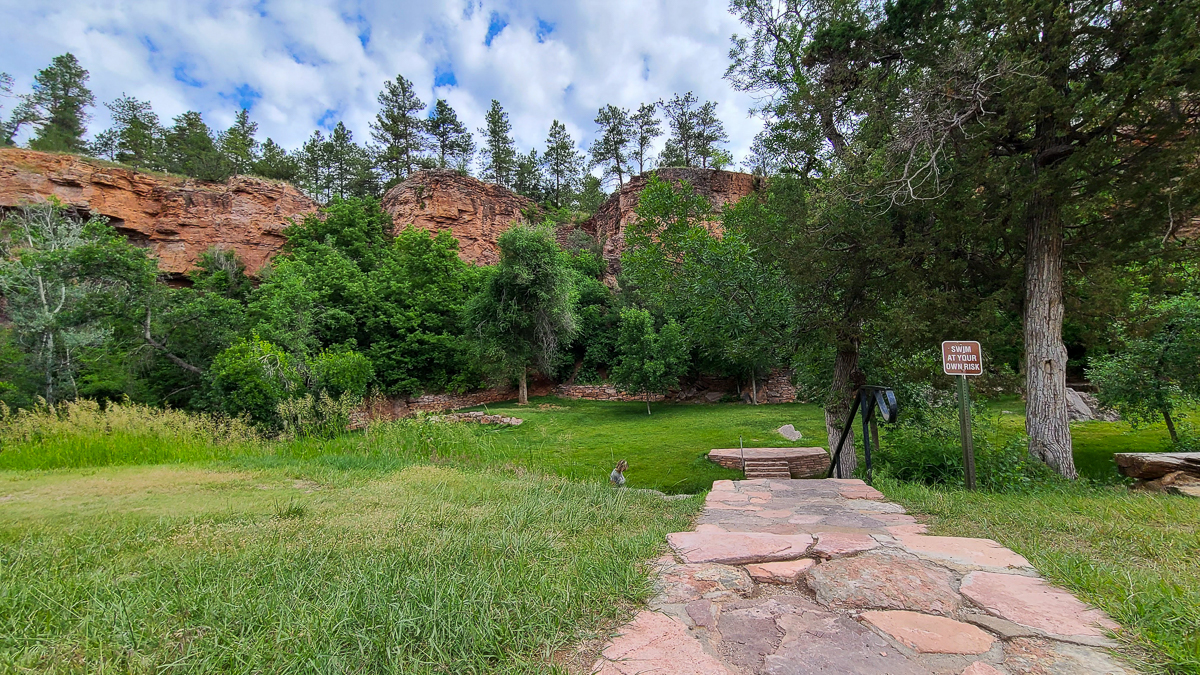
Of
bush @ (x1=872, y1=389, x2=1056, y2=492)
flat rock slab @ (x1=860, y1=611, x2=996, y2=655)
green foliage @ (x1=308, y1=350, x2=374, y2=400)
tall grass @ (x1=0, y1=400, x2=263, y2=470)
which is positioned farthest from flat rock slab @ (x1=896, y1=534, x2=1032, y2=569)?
green foliage @ (x1=308, y1=350, x2=374, y2=400)

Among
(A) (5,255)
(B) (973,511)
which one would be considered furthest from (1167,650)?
(A) (5,255)

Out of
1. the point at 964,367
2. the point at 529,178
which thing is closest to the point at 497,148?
the point at 529,178

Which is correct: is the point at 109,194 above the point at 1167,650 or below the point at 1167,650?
above

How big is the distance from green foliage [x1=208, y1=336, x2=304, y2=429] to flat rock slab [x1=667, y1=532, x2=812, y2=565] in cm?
1029

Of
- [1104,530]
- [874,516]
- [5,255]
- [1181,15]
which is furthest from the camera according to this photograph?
Result: [5,255]

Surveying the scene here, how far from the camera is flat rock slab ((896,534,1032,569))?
1.86 m

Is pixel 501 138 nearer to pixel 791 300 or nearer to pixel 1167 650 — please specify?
pixel 791 300

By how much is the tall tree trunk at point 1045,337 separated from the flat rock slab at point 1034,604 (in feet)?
16.4

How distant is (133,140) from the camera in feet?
79.3

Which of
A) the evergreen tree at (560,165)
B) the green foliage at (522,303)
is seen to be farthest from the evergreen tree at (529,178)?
the green foliage at (522,303)

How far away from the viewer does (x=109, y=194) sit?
19.9 m

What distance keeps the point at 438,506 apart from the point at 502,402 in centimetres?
1674

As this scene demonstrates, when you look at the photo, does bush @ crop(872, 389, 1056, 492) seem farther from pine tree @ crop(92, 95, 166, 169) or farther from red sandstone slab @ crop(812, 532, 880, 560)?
pine tree @ crop(92, 95, 166, 169)

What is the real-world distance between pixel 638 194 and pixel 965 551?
929 inches
